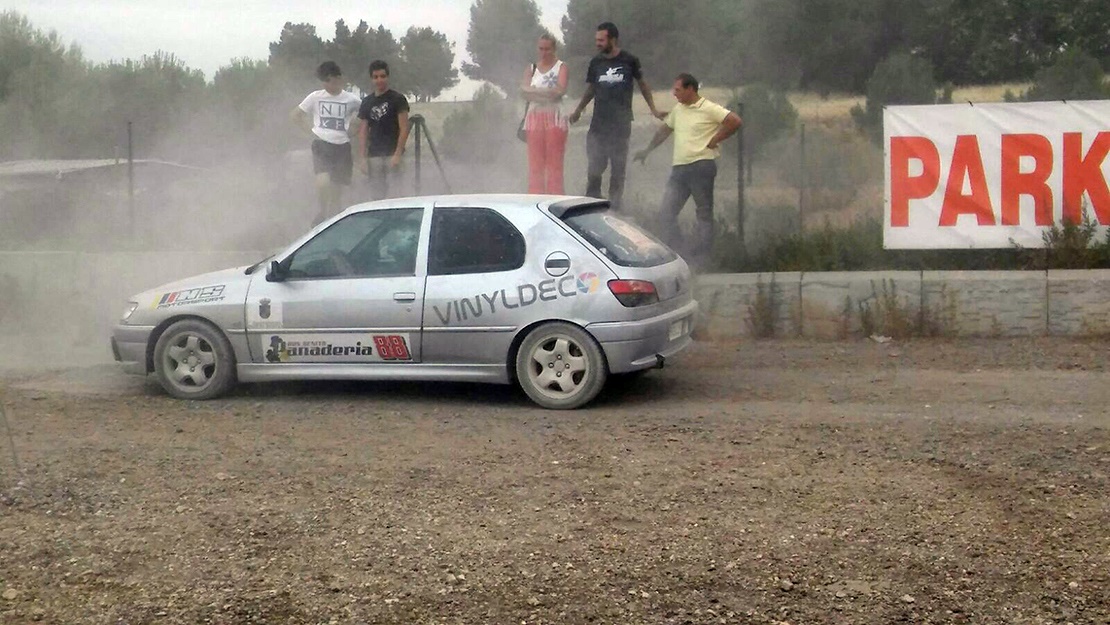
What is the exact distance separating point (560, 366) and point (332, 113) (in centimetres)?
549

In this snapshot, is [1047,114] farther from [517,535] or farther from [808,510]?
[517,535]

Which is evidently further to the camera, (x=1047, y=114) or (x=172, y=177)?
(x=172, y=177)

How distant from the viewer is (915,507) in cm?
580

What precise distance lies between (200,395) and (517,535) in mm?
4041

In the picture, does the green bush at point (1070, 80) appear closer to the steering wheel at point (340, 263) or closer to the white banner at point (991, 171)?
the white banner at point (991, 171)

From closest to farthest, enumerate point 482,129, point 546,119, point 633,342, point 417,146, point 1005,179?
point 633,342 → point 1005,179 → point 546,119 → point 417,146 → point 482,129

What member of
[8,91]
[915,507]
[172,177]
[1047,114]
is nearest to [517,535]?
[915,507]

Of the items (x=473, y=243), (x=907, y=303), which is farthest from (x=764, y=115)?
(x=473, y=243)

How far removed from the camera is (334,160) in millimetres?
12875

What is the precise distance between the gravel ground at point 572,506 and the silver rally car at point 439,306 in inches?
11.3

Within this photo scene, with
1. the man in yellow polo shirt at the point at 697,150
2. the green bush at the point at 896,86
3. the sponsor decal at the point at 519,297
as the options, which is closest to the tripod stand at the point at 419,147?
the man in yellow polo shirt at the point at 697,150

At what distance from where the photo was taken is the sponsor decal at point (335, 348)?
8547mm

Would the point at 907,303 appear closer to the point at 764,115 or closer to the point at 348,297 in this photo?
the point at 348,297

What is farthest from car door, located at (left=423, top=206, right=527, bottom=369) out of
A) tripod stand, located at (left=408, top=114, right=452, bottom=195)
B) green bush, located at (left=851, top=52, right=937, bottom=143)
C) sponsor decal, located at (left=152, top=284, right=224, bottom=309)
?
green bush, located at (left=851, top=52, right=937, bottom=143)
